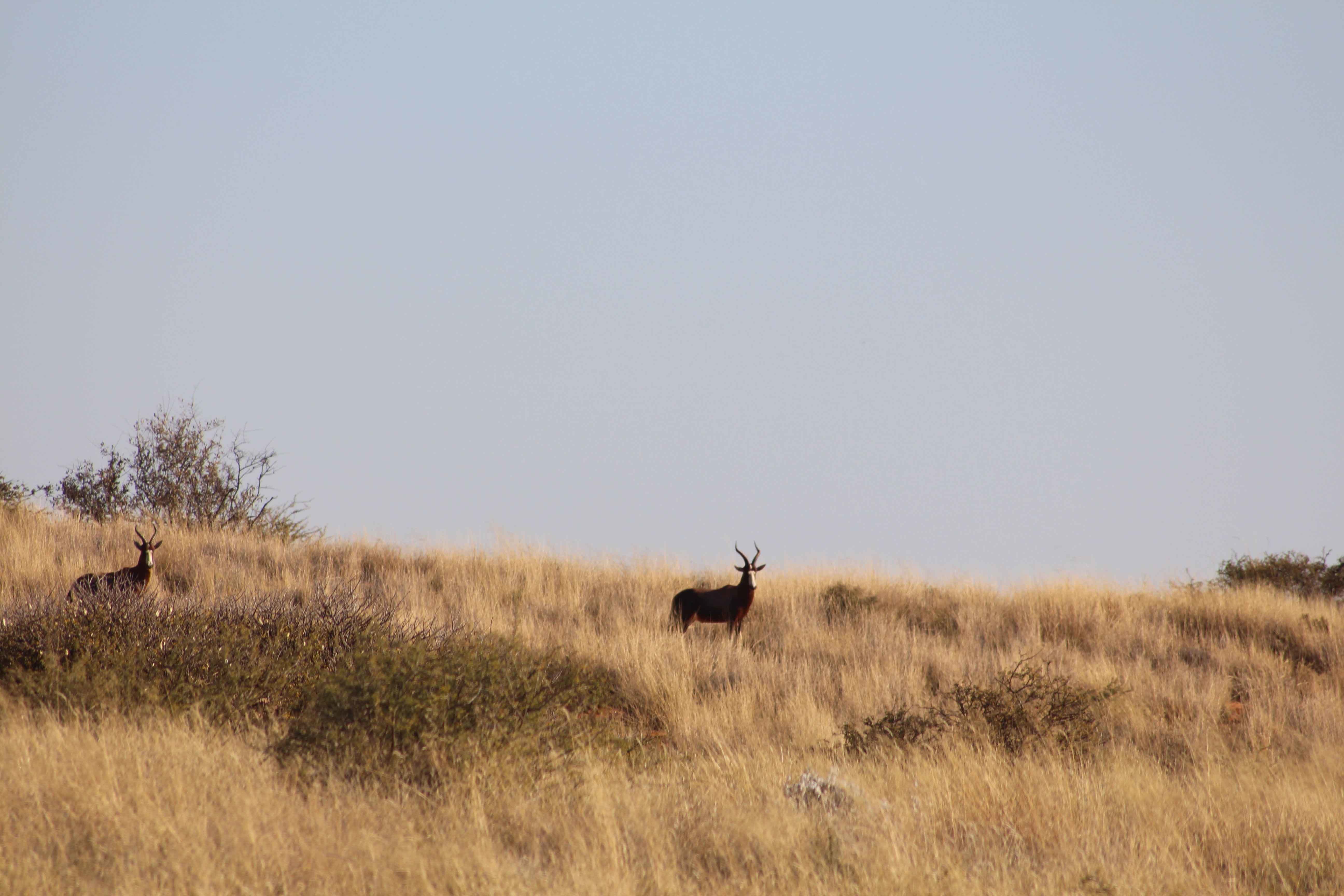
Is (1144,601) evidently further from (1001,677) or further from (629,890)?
(629,890)

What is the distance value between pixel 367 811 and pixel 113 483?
1832 centimetres

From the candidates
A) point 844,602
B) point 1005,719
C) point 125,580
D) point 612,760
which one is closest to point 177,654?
point 612,760

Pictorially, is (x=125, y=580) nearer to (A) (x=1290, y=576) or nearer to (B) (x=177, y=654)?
(B) (x=177, y=654)

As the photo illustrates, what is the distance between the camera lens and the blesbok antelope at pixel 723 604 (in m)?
12.5

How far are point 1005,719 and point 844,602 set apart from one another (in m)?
6.12

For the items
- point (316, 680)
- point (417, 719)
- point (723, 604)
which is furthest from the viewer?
point (723, 604)

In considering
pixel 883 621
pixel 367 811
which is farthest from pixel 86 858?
pixel 883 621

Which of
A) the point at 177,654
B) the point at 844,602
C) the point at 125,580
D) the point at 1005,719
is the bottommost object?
the point at 1005,719

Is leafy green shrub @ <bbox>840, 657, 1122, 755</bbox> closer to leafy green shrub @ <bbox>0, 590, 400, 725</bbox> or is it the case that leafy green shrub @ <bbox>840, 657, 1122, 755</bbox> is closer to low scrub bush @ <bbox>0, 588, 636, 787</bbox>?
low scrub bush @ <bbox>0, 588, 636, 787</bbox>

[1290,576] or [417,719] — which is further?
[1290,576]

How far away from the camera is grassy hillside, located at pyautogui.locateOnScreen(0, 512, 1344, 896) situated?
4605 mm

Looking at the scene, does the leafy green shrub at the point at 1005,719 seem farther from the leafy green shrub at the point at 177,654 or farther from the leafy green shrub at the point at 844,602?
the leafy green shrub at the point at 844,602

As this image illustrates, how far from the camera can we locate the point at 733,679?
35.4 ft

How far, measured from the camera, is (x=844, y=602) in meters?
14.6
